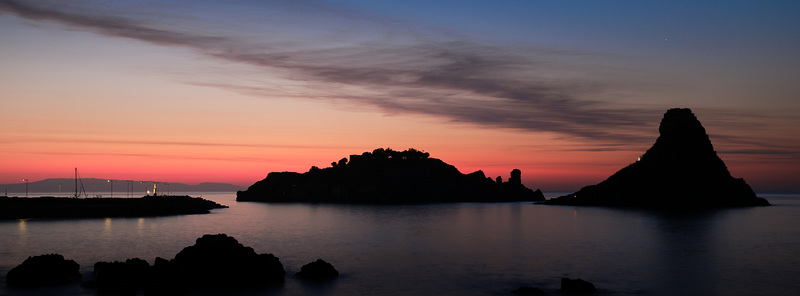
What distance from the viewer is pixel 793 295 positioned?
38562mm

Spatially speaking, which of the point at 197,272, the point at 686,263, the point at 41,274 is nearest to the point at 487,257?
the point at 686,263

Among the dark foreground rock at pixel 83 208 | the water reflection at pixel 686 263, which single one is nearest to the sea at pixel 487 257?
the water reflection at pixel 686 263

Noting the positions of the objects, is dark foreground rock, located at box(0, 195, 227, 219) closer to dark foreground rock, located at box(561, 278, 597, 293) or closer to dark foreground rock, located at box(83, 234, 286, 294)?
dark foreground rock, located at box(83, 234, 286, 294)

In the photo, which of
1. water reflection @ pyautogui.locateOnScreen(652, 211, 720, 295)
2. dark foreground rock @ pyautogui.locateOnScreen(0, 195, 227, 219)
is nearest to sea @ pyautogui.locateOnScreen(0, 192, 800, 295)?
water reflection @ pyautogui.locateOnScreen(652, 211, 720, 295)

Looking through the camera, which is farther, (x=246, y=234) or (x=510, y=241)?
(x=246, y=234)

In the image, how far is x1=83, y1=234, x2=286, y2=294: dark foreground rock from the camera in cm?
3662

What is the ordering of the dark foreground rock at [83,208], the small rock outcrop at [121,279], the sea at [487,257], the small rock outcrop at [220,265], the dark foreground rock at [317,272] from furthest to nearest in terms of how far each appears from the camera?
the dark foreground rock at [83,208] < the dark foreground rock at [317,272] < the sea at [487,257] < the small rock outcrop at [220,265] < the small rock outcrop at [121,279]

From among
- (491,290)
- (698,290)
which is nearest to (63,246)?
(491,290)

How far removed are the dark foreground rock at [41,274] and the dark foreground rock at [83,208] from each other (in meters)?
103

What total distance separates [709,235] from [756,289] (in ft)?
180

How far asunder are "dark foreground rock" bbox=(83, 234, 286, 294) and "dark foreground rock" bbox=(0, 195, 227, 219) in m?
110

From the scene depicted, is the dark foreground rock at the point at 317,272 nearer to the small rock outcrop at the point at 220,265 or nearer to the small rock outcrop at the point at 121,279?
the small rock outcrop at the point at 220,265

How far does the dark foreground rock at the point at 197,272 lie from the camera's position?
3662 cm

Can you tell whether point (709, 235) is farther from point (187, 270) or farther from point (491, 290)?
point (187, 270)
